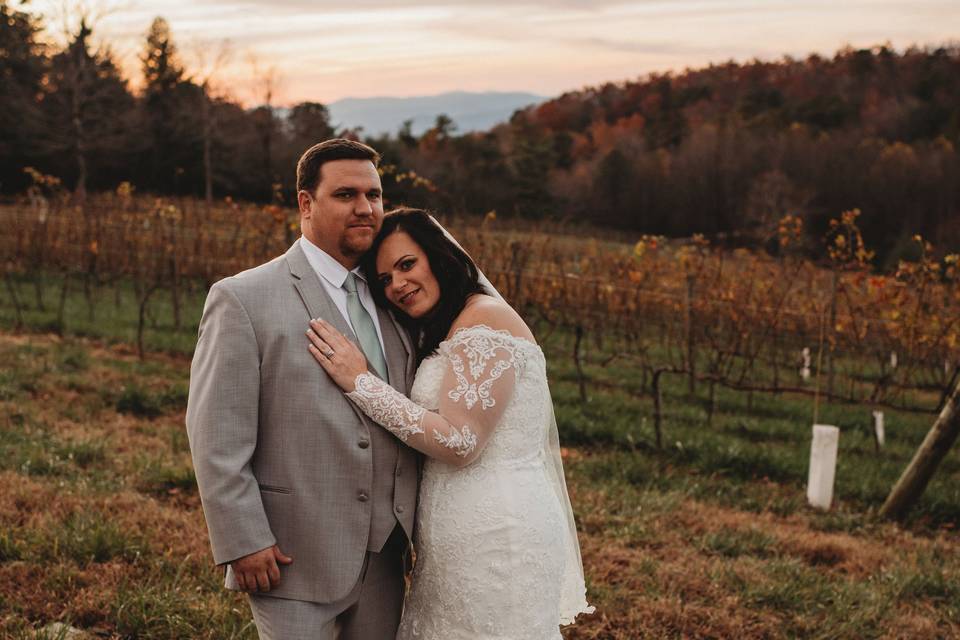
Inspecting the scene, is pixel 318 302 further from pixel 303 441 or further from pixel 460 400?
pixel 460 400

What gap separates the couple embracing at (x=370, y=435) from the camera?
2.49 m

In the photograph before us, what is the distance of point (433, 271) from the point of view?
2.88 metres

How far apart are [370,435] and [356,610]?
59 centimetres

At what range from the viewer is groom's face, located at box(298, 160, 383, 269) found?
2660 millimetres

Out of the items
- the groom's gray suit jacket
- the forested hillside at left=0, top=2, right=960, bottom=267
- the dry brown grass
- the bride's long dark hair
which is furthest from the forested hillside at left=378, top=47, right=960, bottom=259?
the groom's gray suit jacket

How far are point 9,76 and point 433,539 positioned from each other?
1611 inches

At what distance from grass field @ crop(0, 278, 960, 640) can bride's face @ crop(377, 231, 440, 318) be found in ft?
5.41

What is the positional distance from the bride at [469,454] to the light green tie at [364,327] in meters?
0.08

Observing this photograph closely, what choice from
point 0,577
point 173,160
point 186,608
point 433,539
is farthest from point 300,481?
point 173,160

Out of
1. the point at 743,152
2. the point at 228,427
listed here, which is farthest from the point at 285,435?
the point at 743,152

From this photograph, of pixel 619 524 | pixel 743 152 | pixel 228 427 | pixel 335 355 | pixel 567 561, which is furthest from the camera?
pixel 743 152

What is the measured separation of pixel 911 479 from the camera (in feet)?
19.9

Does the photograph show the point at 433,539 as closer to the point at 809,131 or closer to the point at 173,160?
the point at 173,160

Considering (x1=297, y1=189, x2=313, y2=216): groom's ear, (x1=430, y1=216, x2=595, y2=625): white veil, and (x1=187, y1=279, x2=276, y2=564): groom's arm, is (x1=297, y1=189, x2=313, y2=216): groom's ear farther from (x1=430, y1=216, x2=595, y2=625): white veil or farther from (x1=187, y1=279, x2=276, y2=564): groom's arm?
(x1=430, y1=216, x2=595, y2=625): white veil
